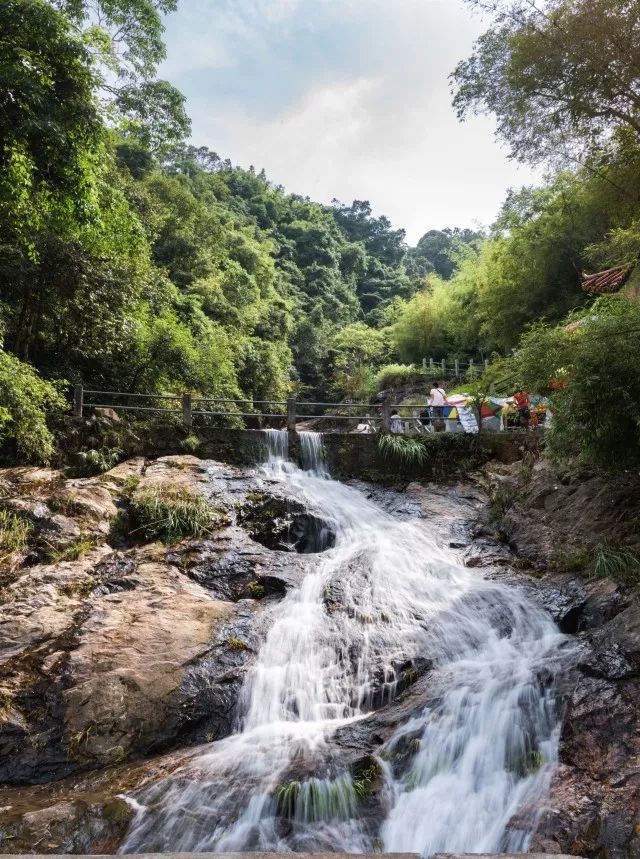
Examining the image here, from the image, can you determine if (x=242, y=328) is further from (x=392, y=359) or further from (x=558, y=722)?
(x=558, y=722)

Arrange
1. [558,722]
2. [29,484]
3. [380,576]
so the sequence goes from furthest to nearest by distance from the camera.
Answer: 1. [29,484]
2. [380,576]
3. [558,722]

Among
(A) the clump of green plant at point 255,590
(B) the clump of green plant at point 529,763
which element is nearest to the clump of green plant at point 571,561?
(B) the clump of green plant at point 529,763

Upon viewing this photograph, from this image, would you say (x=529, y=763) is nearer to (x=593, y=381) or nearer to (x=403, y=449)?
(x=593, y=381)

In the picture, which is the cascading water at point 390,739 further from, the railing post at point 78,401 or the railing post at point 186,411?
the railing post at point 78,401

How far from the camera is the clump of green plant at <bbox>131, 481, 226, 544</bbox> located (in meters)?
8.58

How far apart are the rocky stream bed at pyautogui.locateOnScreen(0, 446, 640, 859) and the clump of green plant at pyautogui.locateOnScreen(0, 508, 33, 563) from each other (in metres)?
0.13

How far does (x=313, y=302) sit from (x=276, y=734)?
43.6 meters

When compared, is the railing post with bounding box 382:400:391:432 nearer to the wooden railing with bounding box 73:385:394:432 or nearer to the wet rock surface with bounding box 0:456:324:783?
the wooden railing with bounding box 73:385:394:432

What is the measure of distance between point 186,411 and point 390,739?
9.32m

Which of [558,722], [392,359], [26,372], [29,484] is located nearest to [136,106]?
[26,372]

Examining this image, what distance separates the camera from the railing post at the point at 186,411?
41.4ft

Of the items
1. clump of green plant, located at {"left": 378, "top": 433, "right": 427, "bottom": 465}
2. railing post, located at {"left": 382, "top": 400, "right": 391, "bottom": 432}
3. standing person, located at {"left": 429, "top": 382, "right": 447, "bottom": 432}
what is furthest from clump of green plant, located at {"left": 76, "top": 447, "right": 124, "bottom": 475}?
standing person, located at {"left": 429, "top": 382, "right": 447, "bottom": 432}

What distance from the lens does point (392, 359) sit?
41500mm

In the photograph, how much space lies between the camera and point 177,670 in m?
5.76
